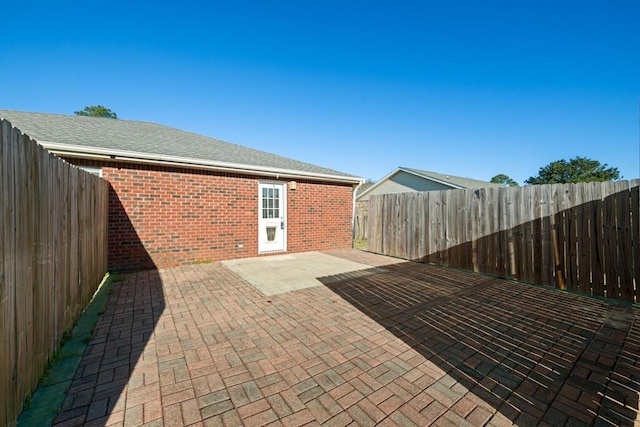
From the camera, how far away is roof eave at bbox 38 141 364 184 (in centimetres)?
537

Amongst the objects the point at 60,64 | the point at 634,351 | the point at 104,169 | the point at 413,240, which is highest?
the point at 60,64

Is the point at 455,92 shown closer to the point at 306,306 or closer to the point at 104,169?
the point at 306,306

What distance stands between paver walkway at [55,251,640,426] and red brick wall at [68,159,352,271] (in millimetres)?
2027

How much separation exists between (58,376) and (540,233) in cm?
784

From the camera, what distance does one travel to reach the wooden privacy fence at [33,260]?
1646 millimetres

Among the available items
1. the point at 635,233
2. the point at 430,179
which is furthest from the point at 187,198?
the point at 430,179

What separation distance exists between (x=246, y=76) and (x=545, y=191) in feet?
38.1

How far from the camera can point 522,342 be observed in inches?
120

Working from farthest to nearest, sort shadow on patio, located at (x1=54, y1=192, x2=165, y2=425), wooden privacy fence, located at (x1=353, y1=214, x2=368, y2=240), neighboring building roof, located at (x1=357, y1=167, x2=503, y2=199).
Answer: neighboring building roof, located at (x1=357, y1=167, x2=503, y2=199) < wooden privacy fence, located at (x1=353, y1=214, x2=368, y2=240) < shadow on patio, located at (x1=54, y1=192, x2=165, y2=425)

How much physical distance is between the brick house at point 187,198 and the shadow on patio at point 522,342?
386 cm

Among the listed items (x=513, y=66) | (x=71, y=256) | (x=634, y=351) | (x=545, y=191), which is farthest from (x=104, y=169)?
(x=513, y=66)

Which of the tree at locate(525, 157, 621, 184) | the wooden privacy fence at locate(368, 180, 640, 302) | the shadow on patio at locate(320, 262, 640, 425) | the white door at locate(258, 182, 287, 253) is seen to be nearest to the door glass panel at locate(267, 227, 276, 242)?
the white door at locate(258, 182, 287, 253)

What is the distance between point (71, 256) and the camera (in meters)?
3.18

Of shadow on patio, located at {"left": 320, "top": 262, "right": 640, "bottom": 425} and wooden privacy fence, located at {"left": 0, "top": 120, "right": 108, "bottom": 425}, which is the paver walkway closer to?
shadow on patio, located at {"left": 320, "top": 262, "right": 640, "bottom": 425}
